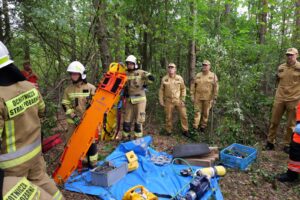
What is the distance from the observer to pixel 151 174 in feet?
15.7

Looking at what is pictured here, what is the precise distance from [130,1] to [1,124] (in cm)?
591

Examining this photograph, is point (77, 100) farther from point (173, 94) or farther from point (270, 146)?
point (270, 146)

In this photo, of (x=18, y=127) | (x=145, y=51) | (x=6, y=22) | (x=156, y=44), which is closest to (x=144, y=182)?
(x=18, y=127)

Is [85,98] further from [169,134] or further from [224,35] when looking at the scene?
[224,35]

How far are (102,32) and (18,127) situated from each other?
4638 mm

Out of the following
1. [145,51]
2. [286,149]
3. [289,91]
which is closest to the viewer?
[289,91]

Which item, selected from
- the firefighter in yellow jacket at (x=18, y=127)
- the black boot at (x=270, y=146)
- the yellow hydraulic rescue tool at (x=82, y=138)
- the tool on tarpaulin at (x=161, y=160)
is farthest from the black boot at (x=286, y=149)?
the firefighter in yellow jacket at (x=18, y=127)

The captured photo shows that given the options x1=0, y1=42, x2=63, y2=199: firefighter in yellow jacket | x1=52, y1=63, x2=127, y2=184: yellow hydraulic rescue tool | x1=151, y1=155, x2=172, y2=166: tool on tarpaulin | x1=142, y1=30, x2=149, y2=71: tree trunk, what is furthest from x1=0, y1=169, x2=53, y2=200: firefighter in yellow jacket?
x1=142, y1=30, x2=149, y2=71: tree trunk

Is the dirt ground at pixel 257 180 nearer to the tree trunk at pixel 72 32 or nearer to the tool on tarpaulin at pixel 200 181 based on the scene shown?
the tool on tarpaulin at pixel 200 181

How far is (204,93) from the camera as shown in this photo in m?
7.09

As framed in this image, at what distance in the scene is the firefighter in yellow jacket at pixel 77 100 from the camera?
4.80 metres

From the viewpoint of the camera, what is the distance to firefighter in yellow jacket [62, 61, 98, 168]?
15.7 ft

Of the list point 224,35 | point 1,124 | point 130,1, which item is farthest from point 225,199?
point 224,35

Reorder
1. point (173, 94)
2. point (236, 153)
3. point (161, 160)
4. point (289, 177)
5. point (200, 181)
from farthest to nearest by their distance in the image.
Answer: point (173, 94) < point (236, 153) < point (161, 160) < point (289, 177) < point (200, 181)
